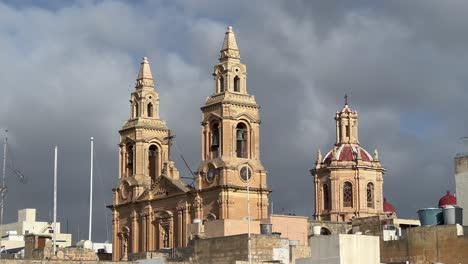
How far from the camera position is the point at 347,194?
107 meters

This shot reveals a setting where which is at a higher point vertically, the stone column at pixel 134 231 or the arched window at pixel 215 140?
the arched window at pixel 215 140

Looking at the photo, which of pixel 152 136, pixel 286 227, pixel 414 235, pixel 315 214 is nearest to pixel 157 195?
pixel 152 136

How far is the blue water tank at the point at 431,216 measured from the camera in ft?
157

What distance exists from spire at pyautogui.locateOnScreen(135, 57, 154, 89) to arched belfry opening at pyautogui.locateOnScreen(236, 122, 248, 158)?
15.7m

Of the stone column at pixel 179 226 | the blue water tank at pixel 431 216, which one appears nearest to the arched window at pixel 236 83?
the stone column at pixel 179 226

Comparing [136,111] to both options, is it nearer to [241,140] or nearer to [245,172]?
[241,140]

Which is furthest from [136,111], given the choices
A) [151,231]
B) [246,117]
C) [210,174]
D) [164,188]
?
[246,117]

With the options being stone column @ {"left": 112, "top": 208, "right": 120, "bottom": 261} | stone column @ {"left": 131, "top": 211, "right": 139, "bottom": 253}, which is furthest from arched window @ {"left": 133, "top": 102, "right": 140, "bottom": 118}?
stone column @ {"left": 131, "top": 211, "right": 139, "bottom": 253}

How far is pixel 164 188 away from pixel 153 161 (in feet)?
24.0

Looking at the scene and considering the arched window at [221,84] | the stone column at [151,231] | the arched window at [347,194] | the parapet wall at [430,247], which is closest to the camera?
the parapet wall at [430,247]

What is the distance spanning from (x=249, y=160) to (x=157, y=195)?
38.9 ft

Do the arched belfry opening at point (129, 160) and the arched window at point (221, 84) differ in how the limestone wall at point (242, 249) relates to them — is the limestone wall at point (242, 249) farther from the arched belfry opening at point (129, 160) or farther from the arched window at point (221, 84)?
the arched belfry opening at point (129, 160)

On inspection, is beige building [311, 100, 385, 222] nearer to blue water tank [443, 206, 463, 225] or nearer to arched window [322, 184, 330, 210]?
arched window [322, 184, 330, 210]

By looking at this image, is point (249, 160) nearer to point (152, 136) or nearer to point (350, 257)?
point (152, 136)
